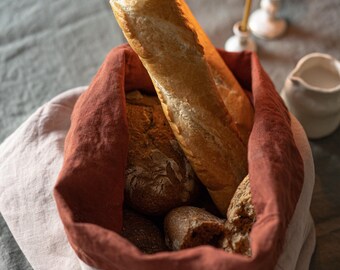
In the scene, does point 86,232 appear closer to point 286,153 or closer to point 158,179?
point 158,179

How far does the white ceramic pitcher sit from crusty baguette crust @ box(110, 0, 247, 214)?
27cm

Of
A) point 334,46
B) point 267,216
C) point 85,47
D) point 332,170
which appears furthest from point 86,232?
point 334,46

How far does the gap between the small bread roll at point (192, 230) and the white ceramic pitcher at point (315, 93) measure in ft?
1.19

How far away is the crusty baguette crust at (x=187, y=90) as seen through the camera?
2.02 feet

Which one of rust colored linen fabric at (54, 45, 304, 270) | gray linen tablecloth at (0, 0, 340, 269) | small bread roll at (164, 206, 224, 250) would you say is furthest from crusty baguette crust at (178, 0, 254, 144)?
gray linen tablecloth at (0, 0, 340, 269)

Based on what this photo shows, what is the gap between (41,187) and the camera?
75cm

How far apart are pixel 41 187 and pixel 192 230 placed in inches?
10.9

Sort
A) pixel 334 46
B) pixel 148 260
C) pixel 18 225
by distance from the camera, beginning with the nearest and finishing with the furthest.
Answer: pixel 148 260 < pixel 18 225 < pixel 334 46

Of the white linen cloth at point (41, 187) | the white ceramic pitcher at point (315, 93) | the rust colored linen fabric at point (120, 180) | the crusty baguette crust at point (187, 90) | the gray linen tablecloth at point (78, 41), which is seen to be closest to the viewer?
the rust colored linen fabric at point (120, 180)

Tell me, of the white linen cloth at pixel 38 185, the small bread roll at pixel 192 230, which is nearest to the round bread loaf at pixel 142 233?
the small bread roll at pixel 192 230

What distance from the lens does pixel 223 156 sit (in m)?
0.65

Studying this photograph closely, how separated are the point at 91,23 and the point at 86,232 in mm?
702

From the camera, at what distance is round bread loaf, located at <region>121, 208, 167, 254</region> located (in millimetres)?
594

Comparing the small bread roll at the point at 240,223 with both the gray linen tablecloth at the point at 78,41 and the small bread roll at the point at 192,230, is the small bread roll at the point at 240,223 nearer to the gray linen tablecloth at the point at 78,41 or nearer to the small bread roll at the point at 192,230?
the small bread roll at the point at 192,230
